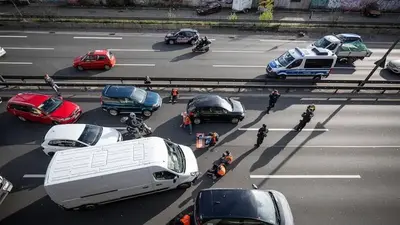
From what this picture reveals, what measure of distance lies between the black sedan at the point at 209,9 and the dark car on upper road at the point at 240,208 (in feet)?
90.3

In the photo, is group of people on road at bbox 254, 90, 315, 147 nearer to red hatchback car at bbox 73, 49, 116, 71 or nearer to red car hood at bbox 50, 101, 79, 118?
red car hood at bbox 50, 101, 79, 118

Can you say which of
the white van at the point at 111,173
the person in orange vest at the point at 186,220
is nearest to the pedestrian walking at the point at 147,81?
the white van at the point at 111,173

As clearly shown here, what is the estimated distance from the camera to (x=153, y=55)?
2280 centimetres

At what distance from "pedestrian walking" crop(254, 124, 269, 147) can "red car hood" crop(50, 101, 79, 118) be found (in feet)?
37.3

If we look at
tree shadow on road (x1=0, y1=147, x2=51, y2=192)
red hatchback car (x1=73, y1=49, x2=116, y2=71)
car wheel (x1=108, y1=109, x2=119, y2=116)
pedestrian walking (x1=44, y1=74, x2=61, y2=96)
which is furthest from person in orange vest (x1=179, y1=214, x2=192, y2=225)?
red hatchback car (x1=73, y1=49, x2=116, y2=71)

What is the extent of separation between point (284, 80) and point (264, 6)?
18610mm

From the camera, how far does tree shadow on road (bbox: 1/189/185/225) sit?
1025 cm

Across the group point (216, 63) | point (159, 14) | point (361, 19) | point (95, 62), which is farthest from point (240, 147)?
point (361, 19)

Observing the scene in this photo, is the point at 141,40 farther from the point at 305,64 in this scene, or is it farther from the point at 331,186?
the point at 331,186

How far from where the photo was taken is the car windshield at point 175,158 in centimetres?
1073

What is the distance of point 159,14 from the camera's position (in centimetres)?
3212

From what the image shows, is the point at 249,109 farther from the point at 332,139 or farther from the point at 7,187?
the point at 7,187

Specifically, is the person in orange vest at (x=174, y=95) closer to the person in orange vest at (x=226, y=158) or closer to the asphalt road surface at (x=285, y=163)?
the asphalt road surface at (x=285, y=163)

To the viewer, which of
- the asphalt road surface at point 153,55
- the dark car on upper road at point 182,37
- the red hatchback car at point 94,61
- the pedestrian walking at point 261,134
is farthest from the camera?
the dark car on upper road at point 182,37
